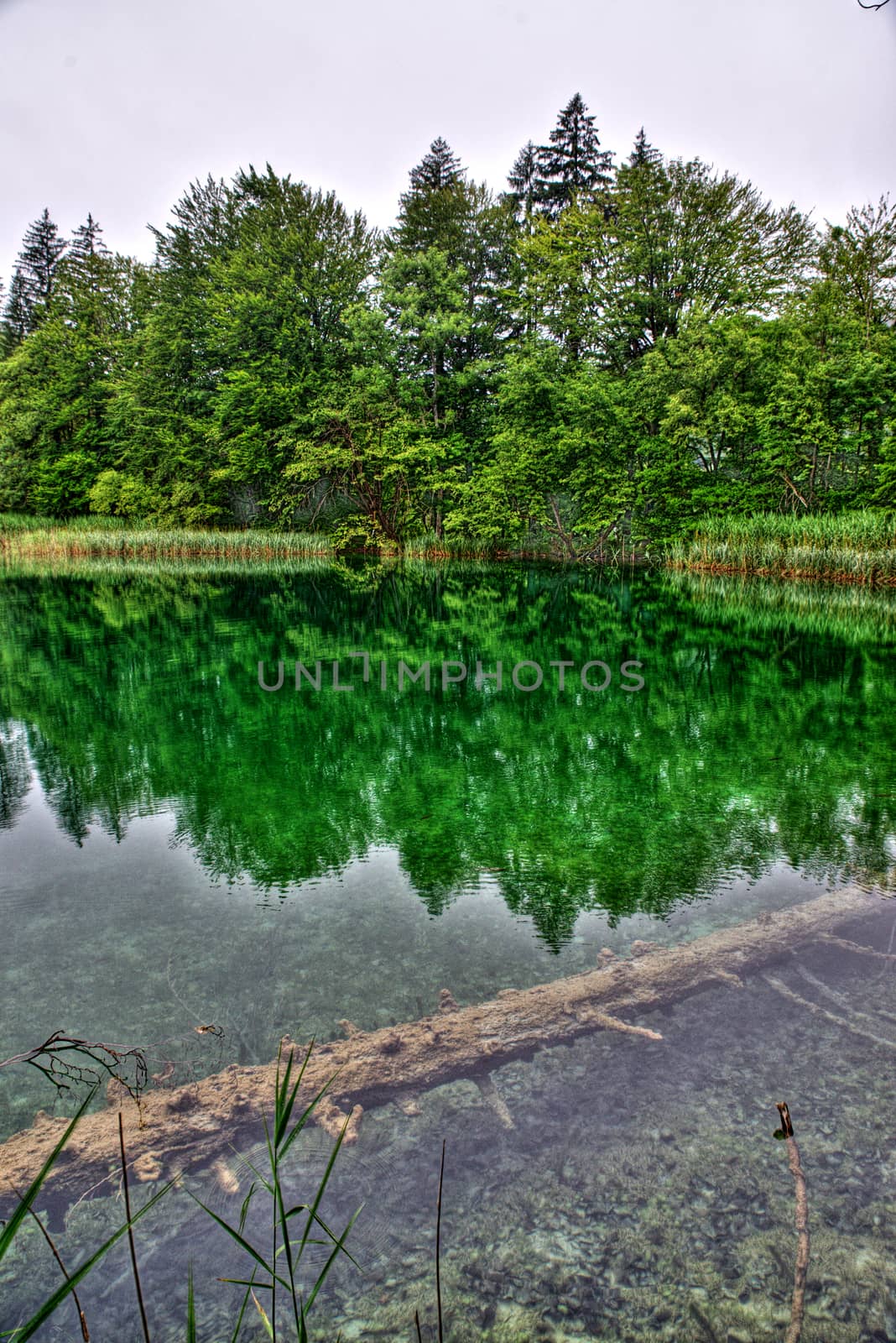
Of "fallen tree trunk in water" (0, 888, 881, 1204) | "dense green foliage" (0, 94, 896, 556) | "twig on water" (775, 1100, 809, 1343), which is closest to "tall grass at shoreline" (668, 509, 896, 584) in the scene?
"dense green foliage" (0, 94, 896, 556)

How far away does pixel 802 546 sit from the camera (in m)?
15.3

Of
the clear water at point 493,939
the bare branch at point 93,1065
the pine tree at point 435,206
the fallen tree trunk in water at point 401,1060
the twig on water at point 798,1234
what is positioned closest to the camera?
the twig on water at point 798,1234

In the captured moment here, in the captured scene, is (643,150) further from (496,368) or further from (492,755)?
(492,755)

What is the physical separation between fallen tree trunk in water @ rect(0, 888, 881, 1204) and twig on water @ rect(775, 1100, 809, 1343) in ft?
1.37

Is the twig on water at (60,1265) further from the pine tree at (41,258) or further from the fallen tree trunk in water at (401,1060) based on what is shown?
the pine tree at (41,258)

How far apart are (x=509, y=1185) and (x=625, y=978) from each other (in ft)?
2.67

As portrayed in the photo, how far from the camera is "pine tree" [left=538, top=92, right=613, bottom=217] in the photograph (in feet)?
84.7

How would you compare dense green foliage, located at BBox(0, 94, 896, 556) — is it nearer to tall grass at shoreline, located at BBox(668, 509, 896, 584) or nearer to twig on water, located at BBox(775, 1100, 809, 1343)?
tall grass at shoreline, located at BBox(668, 509, 896, 584)

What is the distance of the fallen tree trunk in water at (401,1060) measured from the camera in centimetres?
167

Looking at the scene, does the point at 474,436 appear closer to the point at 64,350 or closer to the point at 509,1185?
the point at 64,350

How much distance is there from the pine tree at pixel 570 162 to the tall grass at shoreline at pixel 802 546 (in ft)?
50.2

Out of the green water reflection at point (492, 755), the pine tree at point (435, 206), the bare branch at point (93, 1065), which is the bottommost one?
the bare branch at point (93, 1065)

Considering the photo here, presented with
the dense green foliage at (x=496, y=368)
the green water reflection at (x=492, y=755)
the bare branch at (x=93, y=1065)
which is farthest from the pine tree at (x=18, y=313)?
the bare branch at (x=93, y=1065)

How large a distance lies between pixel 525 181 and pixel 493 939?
3091 centimetres
